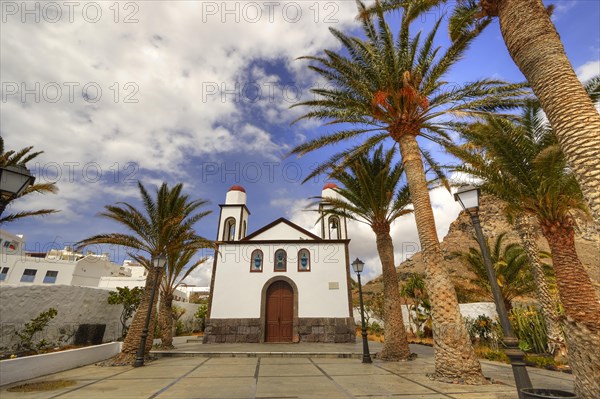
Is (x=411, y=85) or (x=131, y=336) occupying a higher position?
(x=411, y=85)

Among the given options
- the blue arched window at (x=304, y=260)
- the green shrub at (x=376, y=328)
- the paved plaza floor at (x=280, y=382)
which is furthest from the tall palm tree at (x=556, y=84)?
the green shrub at (x=376, y=328)

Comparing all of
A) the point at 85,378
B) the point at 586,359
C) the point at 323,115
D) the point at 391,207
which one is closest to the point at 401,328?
the point at 391,207

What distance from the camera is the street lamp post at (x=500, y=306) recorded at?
4.35 m

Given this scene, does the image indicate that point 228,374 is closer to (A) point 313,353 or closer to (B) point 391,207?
(A) point 313,353

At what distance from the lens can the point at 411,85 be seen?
8523mm

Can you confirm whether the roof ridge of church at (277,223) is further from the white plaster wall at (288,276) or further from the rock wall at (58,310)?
the rock wall at (58,310)

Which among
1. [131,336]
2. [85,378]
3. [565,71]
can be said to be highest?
[565,71]

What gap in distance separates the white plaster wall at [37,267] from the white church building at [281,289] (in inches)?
969

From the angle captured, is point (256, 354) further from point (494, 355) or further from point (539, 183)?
point (539, 183)

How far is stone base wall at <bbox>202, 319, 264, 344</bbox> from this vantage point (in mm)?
16344

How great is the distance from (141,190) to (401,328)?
11.7 m

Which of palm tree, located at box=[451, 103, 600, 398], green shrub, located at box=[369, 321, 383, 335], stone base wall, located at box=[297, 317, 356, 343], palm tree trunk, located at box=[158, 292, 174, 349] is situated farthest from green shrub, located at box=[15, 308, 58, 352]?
green shrub, located at box=[369, 321, 383, 335]

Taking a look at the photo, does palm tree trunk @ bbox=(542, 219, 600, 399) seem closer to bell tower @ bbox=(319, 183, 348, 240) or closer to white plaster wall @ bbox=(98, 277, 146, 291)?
bell tower @ bbox=(319, 183, 348, 240)

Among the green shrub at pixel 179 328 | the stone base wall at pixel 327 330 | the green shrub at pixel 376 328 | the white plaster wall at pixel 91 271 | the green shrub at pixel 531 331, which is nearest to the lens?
the green shrub at pixel 531 331
